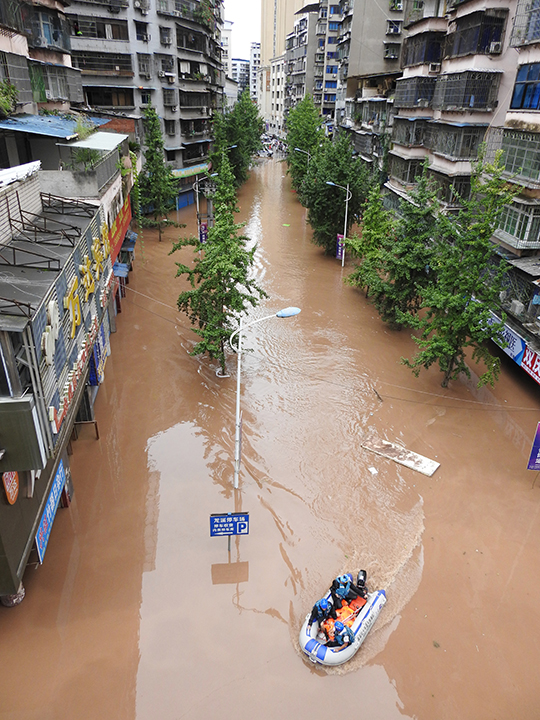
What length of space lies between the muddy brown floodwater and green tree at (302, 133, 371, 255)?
14718 millimetres

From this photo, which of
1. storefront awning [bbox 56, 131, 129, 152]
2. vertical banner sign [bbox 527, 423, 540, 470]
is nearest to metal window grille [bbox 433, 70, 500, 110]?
storefront awning [bbox 56, 131, 129, 152]

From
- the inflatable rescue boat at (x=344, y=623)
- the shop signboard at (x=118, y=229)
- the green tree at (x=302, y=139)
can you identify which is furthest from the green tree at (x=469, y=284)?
the green tree at (x=302, y=139)

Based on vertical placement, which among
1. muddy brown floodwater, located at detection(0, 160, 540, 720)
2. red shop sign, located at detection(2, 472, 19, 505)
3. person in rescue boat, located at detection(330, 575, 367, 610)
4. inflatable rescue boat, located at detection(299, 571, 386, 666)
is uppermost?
red shop sign, located at detection(2, 472, 19, 505)

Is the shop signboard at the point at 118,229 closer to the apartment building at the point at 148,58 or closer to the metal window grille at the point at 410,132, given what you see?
the metal window grille at the point at 410,132

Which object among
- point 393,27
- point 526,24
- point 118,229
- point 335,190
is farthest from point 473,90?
point 393,27

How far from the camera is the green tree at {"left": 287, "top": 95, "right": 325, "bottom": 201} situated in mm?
53259

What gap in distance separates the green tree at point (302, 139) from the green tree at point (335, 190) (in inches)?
765

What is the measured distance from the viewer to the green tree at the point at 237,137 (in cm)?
5361

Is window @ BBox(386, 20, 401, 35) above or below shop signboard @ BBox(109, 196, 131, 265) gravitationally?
above

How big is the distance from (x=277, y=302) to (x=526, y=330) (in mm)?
13388

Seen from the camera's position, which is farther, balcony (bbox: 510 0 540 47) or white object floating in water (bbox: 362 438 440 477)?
balcony (bbox: 510 0 540 47)

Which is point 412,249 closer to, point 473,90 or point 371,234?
point 371,234

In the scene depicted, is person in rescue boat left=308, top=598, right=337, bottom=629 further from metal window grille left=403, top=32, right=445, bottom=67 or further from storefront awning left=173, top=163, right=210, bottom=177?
storefront awning left=173, top=163, right=210, bottom=177

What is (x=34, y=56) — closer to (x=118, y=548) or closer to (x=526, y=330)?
(x=118, y=548)
